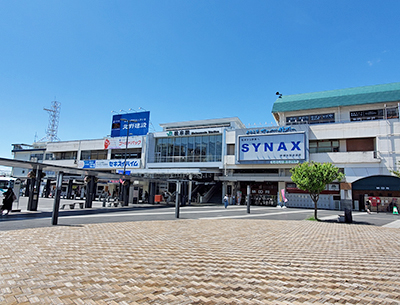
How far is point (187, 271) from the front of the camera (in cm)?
543

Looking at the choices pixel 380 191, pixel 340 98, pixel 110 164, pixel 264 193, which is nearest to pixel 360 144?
pixel 380 191

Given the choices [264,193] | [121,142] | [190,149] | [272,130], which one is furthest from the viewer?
[121,142]

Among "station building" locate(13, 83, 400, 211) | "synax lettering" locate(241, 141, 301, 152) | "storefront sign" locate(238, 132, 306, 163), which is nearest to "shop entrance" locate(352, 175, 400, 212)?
"station building" locate(13, 83, 400, 211)

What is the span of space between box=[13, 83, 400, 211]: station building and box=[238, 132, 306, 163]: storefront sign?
12 centimetres

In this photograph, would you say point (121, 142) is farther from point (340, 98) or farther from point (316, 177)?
point (316, 177)

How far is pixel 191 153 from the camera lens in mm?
39438

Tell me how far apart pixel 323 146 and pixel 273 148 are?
6056 millimetres

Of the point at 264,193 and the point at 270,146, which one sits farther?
the point at 264,193

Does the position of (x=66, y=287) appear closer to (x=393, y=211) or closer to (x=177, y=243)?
(x=177, y=243)

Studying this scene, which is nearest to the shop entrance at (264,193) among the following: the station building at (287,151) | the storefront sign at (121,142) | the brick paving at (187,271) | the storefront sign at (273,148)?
the station building at (287,151)

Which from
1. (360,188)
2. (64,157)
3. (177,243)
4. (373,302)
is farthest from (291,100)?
(64,157)

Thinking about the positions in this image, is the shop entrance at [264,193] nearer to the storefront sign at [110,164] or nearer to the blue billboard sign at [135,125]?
the storefront sign at [110,164]

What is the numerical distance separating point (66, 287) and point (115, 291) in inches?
31.8

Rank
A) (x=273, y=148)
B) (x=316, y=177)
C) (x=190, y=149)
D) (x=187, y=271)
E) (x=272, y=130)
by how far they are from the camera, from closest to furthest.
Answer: (x=187, y=271), (x=316, y=177), (x=273, y=148), (x=272, y=130), (x=190, y=149)
